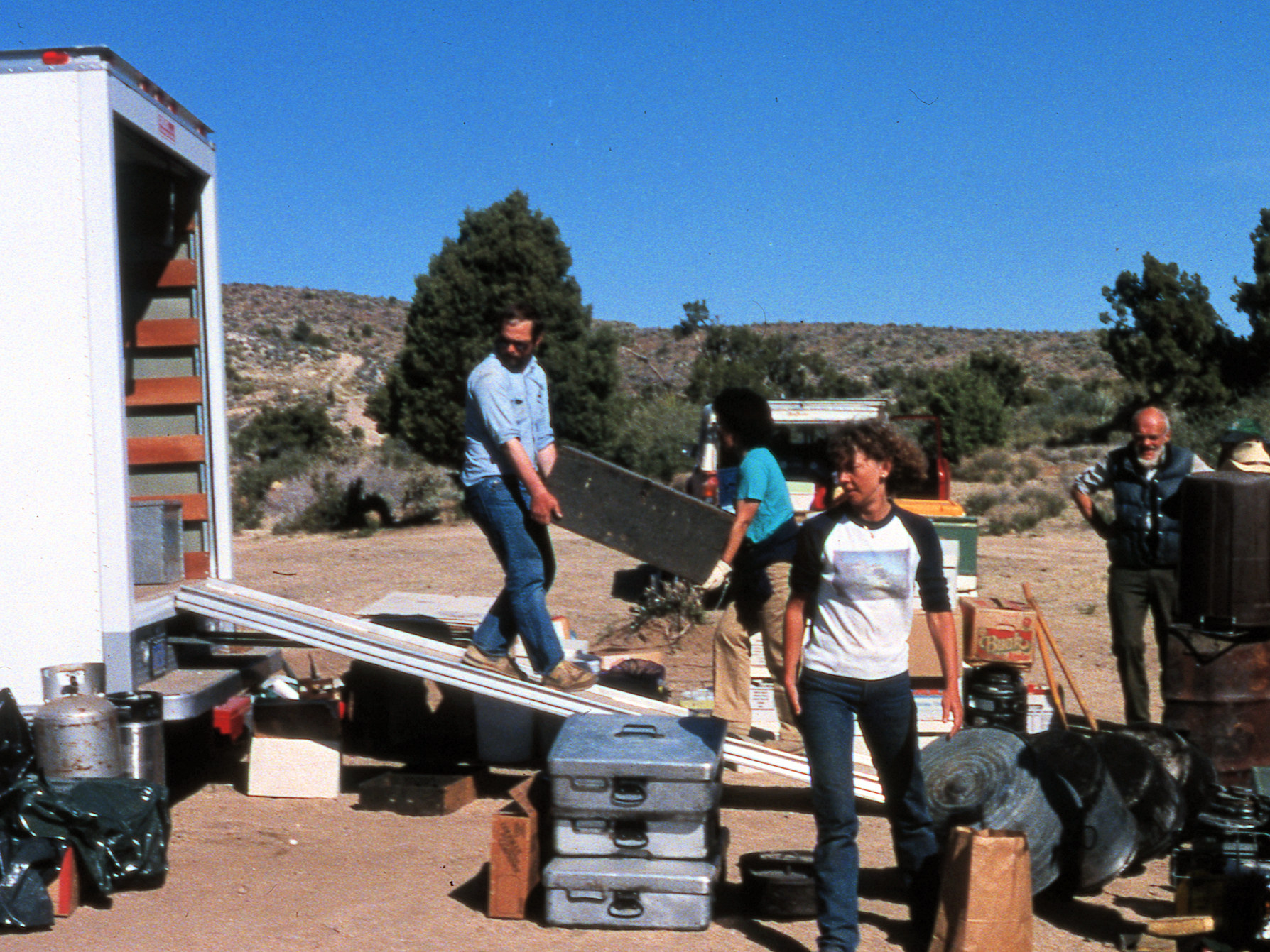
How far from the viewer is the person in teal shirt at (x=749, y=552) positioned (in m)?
5.98

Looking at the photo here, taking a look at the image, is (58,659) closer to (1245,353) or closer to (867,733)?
(867,733)

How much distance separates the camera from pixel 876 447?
3951 millimetres

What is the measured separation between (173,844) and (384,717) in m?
2.16

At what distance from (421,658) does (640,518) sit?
1.90 metres

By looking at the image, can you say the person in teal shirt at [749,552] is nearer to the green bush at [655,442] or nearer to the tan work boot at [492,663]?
the tan work boot at [492,663]

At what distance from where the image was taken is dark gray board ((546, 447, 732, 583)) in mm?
7215

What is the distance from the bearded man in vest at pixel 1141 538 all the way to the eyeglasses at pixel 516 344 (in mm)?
3102

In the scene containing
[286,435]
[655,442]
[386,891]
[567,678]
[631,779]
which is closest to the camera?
[631,779]

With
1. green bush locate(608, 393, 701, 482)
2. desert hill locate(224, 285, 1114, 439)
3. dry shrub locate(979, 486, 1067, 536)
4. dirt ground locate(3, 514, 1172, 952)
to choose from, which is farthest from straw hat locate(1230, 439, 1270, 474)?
desert hill locate(224, 285, 1114, 439)

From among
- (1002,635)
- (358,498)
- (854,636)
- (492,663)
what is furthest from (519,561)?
(358,498)

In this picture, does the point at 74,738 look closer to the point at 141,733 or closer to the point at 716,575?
the point at 141,733

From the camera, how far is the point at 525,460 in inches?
208

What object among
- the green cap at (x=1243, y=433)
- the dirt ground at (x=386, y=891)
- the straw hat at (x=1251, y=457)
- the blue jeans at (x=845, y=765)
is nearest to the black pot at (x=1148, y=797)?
the dirt ground at (x=386, y=891)

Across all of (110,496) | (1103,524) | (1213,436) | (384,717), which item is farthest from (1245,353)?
(110,496)
